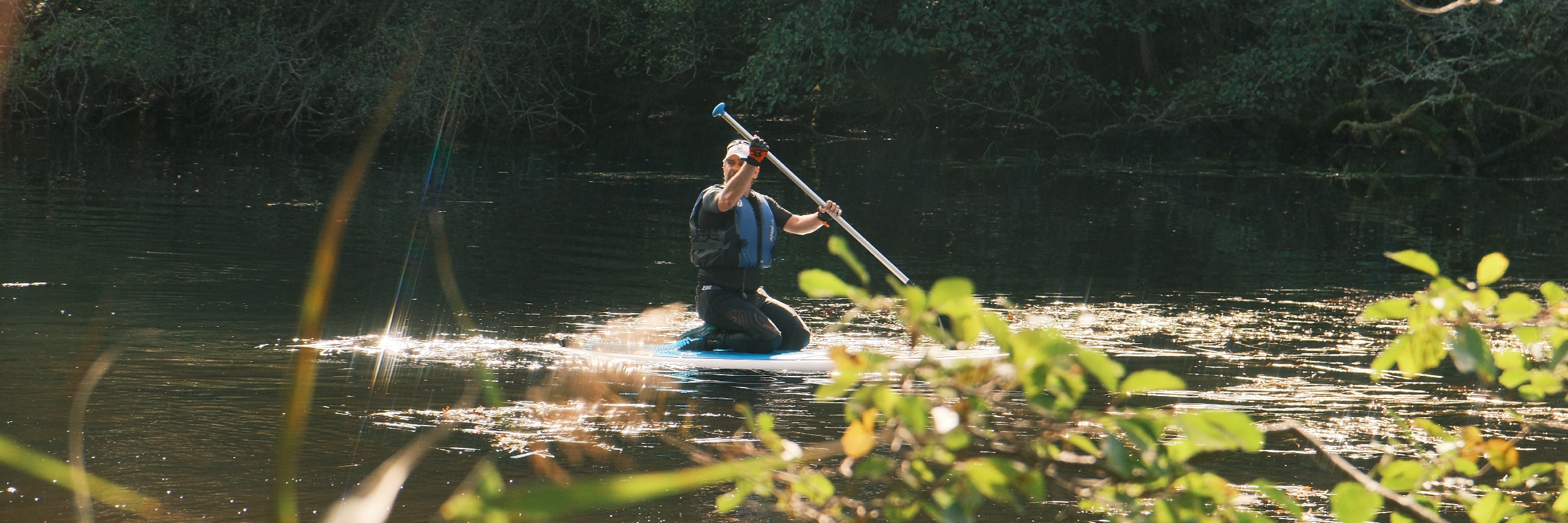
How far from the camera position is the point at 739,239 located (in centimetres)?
786

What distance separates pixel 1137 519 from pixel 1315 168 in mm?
22206

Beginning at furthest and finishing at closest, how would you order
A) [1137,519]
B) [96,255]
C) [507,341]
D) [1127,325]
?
1. [96,255]
2. [1127,325]
3. [507,341]
4. [1137,519]

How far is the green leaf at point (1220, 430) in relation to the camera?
138cm

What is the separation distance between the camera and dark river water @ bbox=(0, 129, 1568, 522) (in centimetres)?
582

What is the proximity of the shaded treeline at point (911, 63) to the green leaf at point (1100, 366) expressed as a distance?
62.5ft

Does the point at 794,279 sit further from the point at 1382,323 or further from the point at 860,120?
the point at 860,120

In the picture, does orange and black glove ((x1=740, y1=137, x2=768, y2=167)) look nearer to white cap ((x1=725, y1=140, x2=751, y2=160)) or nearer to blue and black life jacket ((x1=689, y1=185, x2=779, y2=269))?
white cap ((x1=725, y1=140, x2=751, y2=160))

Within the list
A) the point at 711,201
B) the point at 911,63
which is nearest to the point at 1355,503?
the point at 711,201

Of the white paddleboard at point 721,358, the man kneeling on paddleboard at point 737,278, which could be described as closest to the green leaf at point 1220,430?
the white paddleboard at point 721,358

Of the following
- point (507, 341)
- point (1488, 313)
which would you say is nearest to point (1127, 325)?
point (507, 341)

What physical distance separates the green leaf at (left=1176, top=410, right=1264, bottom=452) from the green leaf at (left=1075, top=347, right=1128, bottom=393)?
0.30 feet

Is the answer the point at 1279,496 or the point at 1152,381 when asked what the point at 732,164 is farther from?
the point at 1152,381

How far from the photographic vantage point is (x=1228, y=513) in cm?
172

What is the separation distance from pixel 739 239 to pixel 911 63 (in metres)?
18.3
